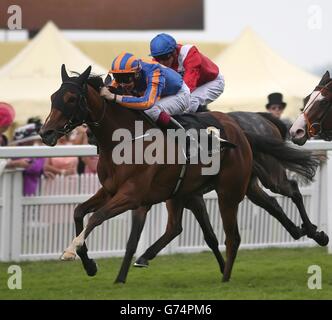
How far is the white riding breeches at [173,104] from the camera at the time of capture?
830 cm

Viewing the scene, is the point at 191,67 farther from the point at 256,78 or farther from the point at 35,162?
the point at 256,78

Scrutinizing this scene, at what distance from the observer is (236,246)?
350 inches

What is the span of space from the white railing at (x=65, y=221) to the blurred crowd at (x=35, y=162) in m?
0.08

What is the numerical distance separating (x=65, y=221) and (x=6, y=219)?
0.62m

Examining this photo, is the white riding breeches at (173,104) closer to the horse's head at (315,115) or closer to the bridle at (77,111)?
the bridle at (77,111)

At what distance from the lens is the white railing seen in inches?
403

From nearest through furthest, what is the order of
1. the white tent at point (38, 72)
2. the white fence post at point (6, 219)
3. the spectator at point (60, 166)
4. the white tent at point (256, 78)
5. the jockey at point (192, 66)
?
the jockey at point (192, 66), the white fence post at point (6, 219), the spectator at point (60, 166), the white tent at point (38, 72), the white tent at point (256, 78)

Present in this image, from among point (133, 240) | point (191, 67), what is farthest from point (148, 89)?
point (133, 240)

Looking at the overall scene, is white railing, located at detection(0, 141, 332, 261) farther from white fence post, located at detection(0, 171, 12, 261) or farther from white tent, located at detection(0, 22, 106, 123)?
white tent, located at detection(0, 22, 106, 123)

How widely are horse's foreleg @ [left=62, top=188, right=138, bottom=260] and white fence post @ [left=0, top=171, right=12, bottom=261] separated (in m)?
2.38

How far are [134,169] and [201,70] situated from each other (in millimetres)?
1471

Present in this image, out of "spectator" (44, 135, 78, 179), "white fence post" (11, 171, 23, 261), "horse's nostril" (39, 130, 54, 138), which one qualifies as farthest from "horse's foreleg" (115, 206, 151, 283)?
"spectator" (44, 135, 78, 179)

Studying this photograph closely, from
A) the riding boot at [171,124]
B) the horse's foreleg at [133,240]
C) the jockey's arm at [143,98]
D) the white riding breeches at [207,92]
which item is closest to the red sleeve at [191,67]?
the white riding breeches at [207,92]

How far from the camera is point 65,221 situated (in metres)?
10.5
